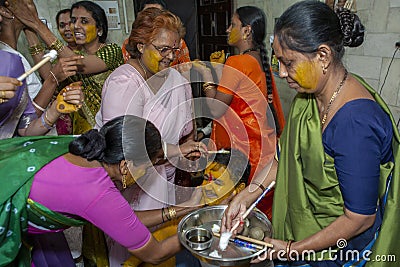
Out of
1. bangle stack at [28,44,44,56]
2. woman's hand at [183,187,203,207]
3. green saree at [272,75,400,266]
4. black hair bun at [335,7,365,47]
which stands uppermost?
black hair bun at [335,7,365,47]

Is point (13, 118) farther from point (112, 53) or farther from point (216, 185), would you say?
point (216, 185)

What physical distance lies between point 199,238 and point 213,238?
0.05 metres

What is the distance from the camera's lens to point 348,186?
92 cm

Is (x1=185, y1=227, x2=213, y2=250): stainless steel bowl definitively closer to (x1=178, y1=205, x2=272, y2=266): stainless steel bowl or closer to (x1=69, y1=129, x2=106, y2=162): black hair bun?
(x1=178, y1=205, x2=272, y2=266): stainless steel bowl

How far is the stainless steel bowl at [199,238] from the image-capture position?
1.16m

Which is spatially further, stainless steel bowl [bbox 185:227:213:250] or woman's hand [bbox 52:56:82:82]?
woman's hand [bbox 52:56:82:82]

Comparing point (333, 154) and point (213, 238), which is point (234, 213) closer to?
point (213, 238)

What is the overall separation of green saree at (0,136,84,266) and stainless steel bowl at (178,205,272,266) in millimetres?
396

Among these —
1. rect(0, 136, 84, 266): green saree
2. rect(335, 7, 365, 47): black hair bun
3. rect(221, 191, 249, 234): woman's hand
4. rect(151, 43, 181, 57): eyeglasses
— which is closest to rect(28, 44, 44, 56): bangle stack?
rect(151, 43, 181, 57): eyeglasses

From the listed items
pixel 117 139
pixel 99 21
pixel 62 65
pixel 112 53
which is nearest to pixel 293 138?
pixel 117 139

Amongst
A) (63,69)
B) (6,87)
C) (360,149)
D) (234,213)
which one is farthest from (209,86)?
(360,149)

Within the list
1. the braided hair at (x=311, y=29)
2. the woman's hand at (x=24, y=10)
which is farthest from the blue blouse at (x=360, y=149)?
the woman's hand at (x=24, y=10)

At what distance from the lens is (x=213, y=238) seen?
4.00ft

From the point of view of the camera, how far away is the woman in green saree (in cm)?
91
